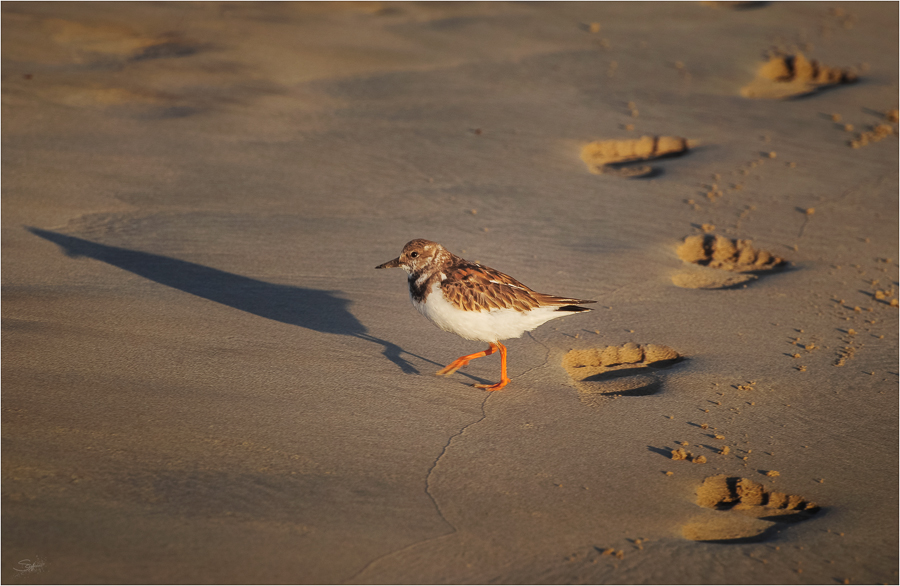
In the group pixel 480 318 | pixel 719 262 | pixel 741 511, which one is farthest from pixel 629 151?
pixel 741 511

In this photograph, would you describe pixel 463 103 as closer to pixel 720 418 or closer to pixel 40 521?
pixel 720 418

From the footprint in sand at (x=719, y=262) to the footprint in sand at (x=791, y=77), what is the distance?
10.1 ft

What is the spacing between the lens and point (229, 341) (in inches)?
161

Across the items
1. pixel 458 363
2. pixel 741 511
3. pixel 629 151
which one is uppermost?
pixel 629 151

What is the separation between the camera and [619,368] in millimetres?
4176

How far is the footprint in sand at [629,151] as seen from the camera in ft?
21.3

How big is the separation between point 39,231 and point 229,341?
1963 mm

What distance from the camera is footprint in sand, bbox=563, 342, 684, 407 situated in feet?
12.9

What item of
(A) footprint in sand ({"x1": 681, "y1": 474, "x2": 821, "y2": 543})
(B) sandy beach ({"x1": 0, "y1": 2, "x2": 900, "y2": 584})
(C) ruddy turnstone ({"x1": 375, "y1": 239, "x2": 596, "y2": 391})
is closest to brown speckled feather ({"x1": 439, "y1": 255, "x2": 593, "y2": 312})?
(C) ruddy turnstone ({"x1": 375, "y1": 239, "x2": 596, "y2": 391})

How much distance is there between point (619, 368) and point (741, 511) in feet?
4.07

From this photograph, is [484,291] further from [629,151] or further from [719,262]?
[629,151]

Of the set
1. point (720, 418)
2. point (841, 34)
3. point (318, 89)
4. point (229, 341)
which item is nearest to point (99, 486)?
point (229, 341)

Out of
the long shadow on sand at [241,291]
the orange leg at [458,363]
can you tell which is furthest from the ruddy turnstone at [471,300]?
the long shadow on sand at [241,291]

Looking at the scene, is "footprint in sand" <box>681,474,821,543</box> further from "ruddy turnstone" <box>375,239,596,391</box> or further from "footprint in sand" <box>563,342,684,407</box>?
"ruddy turnstone" <box>375,239,596,391</box>
